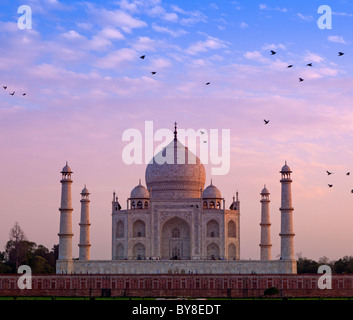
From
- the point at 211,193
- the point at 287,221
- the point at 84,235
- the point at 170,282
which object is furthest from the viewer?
the point at 211,193

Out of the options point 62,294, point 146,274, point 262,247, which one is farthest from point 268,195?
point 62,294

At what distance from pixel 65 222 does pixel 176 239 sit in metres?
9.37

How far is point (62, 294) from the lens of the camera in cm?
5316

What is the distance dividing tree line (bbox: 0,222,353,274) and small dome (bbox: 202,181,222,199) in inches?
478

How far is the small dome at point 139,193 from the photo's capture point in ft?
213

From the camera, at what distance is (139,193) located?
6500cm

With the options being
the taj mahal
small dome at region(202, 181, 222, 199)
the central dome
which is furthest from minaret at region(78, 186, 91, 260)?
small dome at region(202, 181, 222, 199)

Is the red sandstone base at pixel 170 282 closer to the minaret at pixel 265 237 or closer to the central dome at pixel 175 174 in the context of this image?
the minaret at pixel 265 237

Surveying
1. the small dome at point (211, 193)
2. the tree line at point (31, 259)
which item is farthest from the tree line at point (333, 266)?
the small dome at point (211, 193)

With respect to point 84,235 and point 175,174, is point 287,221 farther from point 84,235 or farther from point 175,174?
point 84,235

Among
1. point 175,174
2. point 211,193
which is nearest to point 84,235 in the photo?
point 175,174

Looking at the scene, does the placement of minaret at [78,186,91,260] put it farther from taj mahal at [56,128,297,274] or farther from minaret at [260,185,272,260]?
minaret at [260,185,272,260]

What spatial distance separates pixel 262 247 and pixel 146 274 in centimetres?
1259
